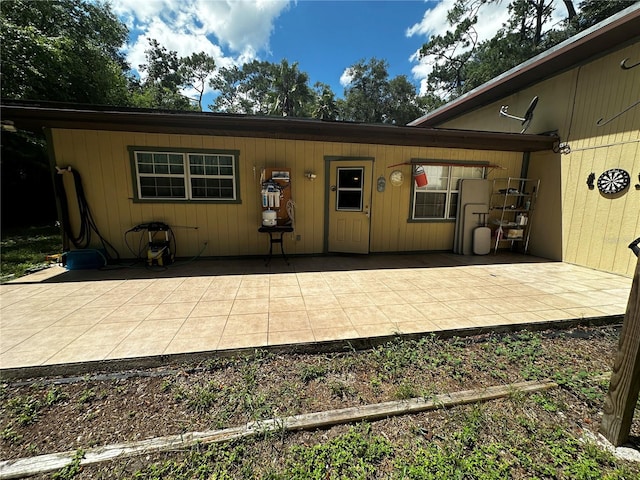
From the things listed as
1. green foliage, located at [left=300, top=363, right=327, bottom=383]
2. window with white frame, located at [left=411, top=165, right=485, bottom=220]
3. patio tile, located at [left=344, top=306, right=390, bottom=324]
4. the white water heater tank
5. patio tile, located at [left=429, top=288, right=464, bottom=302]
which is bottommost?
green foliage, located at [left=300, top=363, right=327, bottom=383]

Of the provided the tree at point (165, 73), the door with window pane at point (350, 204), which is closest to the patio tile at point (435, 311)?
the door with window pane at point (350, 204)

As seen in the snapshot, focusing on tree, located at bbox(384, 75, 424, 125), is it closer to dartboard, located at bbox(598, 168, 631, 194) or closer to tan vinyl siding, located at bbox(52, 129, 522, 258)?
tan vinyl siding, located at bbox(52, 129, 522, 258)

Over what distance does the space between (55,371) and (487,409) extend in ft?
10.2

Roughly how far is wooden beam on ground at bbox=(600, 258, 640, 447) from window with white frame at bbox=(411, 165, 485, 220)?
175 inches

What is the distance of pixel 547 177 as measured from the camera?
223 inches

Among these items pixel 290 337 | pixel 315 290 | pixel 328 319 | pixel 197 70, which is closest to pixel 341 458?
pixel 290 337

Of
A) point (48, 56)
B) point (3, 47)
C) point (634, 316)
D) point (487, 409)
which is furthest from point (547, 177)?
point (3, 47)

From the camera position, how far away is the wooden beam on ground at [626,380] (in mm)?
1421

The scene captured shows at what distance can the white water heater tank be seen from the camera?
4832mm

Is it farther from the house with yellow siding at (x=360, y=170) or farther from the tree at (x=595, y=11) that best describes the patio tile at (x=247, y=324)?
the tree at (x=595, y=11)

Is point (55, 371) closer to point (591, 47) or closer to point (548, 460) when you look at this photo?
point (548, 460)

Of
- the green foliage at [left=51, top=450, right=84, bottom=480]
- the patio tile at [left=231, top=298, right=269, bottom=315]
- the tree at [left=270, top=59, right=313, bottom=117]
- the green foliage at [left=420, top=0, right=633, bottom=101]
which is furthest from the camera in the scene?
the tree at [left=270, top=59, right=313, bottom=117]

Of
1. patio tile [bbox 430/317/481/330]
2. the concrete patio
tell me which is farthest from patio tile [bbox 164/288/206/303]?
patio tile [bbox 430/317/481/330]

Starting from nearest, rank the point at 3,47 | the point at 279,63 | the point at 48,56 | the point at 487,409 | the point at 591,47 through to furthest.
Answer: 1. the point at 487,409
2. the point at 591,47
3. the point at 3,47
4. the point at 48,56
5. the point at 279,63
